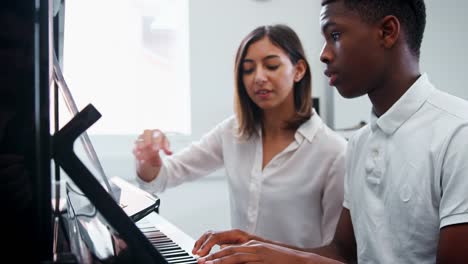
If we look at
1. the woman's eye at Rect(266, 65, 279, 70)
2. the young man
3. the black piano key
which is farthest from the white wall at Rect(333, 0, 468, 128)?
the black piano key

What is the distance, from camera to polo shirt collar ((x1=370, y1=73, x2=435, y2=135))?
885 millimetres

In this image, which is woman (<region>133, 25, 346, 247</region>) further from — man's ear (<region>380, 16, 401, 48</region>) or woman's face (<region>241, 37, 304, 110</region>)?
man's ear (<region>380, 16, 401, 48</region>)

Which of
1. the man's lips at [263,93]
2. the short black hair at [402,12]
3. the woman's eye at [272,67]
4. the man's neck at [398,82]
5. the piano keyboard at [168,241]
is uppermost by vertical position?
the short black hair at [402,12]

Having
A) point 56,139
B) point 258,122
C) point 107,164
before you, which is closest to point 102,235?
point 56,139

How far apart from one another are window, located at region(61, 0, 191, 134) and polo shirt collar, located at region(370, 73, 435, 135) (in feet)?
5.46

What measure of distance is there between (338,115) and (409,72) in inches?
63.9

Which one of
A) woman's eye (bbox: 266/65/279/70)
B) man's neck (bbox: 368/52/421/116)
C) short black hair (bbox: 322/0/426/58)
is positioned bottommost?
man's neck (bbox: 368/52/421/116)

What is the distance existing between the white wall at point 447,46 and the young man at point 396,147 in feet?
5.26

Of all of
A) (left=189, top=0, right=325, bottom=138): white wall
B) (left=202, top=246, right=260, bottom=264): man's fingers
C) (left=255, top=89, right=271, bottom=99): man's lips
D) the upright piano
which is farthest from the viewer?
(left=189, top=0, right=325, bottom=138): white wall

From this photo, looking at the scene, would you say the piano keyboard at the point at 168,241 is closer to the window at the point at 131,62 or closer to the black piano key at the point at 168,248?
the black piano key at the point at 168,248

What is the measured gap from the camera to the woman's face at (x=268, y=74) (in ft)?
4.95

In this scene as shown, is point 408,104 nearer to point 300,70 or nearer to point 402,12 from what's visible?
point 402,12

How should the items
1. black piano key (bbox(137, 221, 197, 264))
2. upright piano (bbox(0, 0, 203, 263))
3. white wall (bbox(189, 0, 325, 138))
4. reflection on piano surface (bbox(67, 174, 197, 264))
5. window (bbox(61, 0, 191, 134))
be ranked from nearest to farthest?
upright piano (bbox(0, 0, 203, 263)) < reflection on piano surface (bbox(67, 174, 197, 264)) < black piano key (bbox(137, 221, 197, 264)) < window (bbox(61, 0, 191, 134)) < white wall (bbox(189, 0, 325, 138))

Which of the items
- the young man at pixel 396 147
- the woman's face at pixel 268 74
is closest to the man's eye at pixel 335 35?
the young man at pixel 396 147
